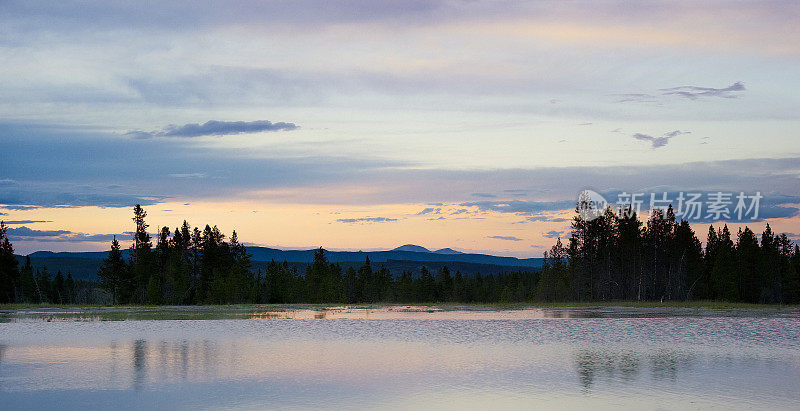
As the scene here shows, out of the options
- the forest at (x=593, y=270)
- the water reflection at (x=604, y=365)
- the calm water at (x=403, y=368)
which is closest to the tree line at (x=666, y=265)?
the forest at (x=593, y=270)

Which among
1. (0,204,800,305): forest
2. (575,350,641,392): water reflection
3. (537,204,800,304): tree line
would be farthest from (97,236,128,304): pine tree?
(575,350,641,392): water reflection

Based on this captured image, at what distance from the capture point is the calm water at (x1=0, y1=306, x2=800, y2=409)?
1880 cm

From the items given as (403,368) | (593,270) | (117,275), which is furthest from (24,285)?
(403,368)

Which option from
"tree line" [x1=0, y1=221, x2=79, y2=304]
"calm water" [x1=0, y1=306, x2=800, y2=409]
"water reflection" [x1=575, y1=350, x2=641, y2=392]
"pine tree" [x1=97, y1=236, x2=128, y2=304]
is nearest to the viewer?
"calm water" [x1=0, y1=306, x2=800, y2=409]

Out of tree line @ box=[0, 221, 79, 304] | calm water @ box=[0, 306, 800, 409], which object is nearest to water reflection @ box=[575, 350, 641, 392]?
calm water @ box=[0, 306, 800, 409]

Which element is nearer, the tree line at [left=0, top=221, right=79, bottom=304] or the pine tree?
the tree line at [left=0, top=221, right=79, bottom=304]

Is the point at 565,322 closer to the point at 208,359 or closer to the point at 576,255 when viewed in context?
the point at 208,359

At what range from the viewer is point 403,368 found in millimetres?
25188

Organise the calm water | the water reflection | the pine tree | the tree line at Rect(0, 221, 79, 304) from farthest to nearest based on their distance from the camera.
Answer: the pine tree → the tree line at Rect(0, 221, 79, 304) → the water reflection → the calm water

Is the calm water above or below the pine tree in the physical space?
below

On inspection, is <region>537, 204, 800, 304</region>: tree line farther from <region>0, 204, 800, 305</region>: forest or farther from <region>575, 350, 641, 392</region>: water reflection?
<region>575, 350, 641, 392</region>: water reflection

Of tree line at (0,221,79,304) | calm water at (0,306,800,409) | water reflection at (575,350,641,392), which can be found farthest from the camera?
tree line at (0,221,79,304)

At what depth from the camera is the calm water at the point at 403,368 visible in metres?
18.8

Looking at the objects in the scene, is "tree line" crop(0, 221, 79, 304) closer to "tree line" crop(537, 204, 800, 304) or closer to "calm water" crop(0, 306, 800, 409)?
"calm water" crop(0, 306, 800, 409)
